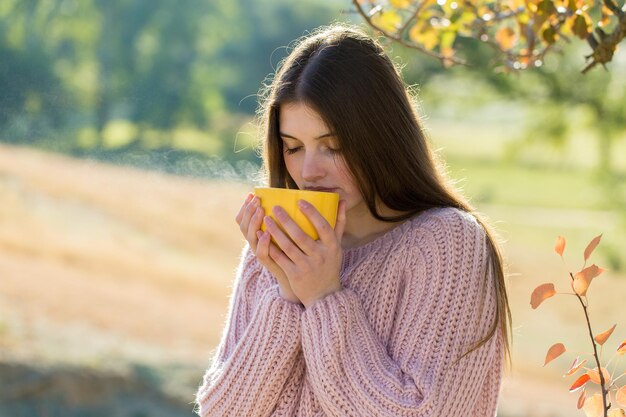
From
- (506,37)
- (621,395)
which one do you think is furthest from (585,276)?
(506,37)

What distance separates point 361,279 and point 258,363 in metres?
0.23

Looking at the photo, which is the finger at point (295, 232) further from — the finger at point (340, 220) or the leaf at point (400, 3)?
the leaf at point (400, 3)

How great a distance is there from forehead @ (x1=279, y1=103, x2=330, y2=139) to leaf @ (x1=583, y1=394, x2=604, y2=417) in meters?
0.61

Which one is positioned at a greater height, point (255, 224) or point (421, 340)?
point (255, 224)

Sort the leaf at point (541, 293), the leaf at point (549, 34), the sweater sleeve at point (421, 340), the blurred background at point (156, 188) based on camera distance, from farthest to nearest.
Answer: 1. the blurred background at point (156, 188)
2. the leaf at point (549, 34)
3. the sweater sleeve at point (421, 340)
4. the leaf at point (541, 293)

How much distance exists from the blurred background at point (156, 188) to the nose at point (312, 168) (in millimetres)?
472

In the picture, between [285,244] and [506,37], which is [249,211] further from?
[506,37]

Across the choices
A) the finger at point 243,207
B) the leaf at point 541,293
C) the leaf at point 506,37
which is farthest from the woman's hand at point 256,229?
the leaf at point 506,37

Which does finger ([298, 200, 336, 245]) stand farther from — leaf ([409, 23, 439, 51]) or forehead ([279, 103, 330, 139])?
leaf ([409, 23, 439, 51])

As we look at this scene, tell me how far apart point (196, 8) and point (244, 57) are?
189 centimetres

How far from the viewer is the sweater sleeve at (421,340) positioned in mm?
1511

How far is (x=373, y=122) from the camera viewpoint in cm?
166

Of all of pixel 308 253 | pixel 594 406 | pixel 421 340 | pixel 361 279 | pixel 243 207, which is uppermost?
pixel 243 207

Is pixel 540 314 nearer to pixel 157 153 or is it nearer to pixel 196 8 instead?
pixel 157 153
